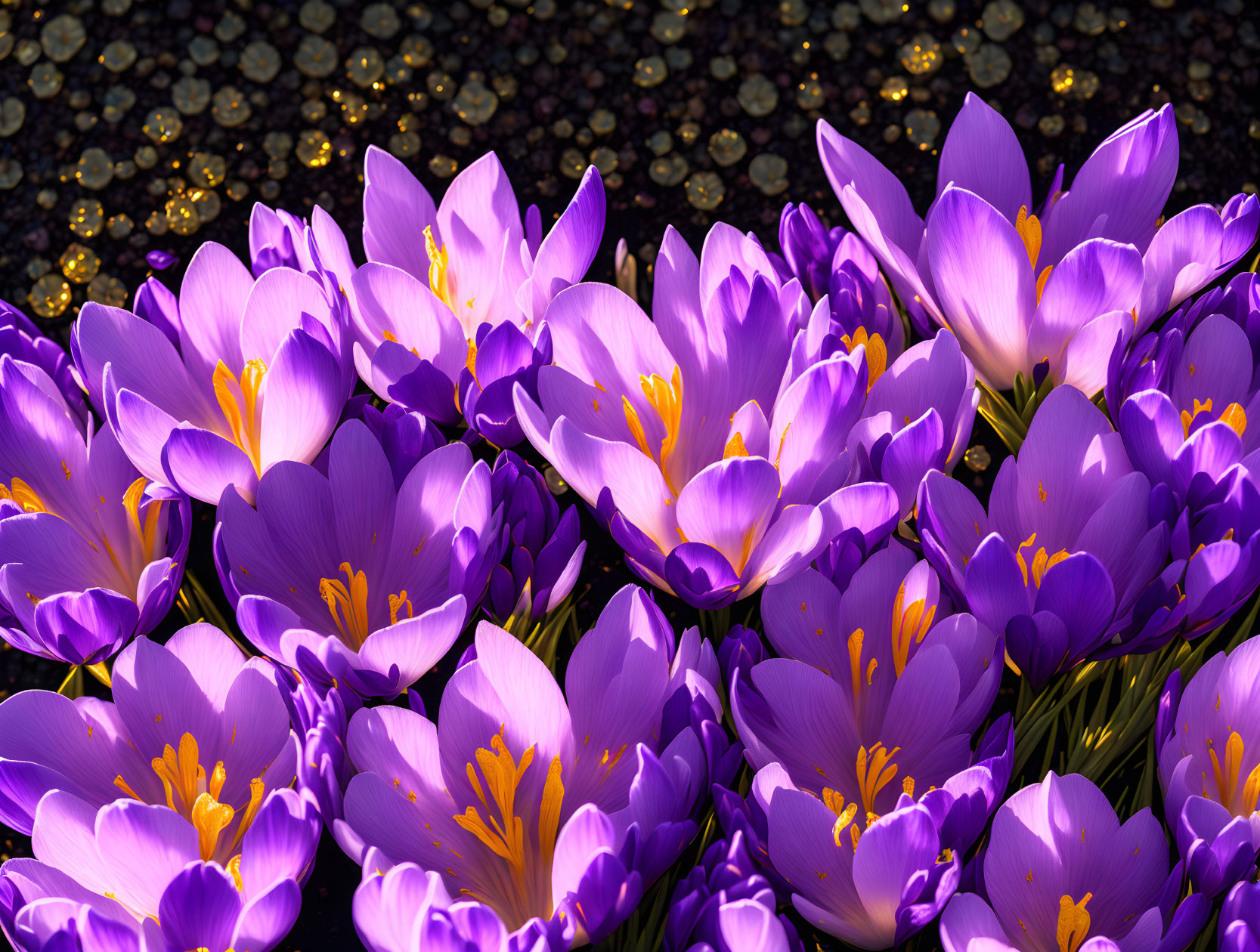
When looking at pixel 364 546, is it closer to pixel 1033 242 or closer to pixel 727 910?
pixel 727 910

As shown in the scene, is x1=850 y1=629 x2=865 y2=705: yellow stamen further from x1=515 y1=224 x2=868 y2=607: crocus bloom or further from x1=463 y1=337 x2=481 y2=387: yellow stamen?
x1=463 y1=337 x2=481 y2=387: yellow stamen

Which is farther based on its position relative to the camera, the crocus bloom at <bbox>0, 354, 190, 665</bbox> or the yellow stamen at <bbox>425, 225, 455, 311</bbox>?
the yellow stamen at <bbox>425, 225, 455, 311</bbox>

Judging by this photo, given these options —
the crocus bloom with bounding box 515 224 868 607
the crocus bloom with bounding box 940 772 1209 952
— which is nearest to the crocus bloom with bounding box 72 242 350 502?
the crocus bloom with bounding box 515 224 868 607

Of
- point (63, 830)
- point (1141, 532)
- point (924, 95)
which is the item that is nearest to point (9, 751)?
point (63, 830)

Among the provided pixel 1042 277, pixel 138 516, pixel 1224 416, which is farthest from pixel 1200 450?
pixel 138 516

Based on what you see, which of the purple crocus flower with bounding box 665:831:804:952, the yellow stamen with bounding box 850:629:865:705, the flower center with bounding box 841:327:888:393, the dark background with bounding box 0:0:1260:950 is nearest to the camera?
the purple crocus flower with bounding box 665:831:804:952

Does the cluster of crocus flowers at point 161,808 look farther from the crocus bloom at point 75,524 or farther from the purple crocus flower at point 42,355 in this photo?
the purple crocus flower at point 42,355

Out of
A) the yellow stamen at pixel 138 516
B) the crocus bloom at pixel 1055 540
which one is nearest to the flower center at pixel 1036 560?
the crocus bloom at pixel 1055 540
